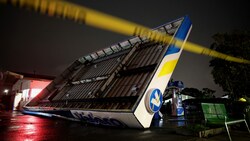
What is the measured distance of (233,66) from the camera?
12.5 metres

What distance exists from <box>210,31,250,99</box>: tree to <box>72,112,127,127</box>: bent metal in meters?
10.1

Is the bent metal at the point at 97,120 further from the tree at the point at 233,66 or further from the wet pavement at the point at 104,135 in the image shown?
the tree at the point at 233,66

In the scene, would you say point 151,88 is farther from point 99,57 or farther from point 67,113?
point 99,57

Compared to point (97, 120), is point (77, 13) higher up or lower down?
higher up

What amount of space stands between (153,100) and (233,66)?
30.3ft

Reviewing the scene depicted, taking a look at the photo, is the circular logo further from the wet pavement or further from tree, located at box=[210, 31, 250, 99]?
tree, located at box=[210, 31, 250, 99]

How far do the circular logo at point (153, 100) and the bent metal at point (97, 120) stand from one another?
122 centimetres

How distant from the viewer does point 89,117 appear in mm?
7828

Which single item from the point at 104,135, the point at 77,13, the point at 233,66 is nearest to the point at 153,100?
the point at 104,135

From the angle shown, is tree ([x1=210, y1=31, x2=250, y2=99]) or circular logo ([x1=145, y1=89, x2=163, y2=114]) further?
tree ([x1=210, y1=31, x2=250, y2=99])

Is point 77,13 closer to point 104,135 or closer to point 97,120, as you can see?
point 104,135

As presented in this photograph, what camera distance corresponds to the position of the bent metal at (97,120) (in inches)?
261

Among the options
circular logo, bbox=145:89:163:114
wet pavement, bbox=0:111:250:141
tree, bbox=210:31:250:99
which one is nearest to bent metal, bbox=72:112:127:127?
wet pavement, bbox=0:111:250:141

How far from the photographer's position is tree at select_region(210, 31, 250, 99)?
12094 mm
